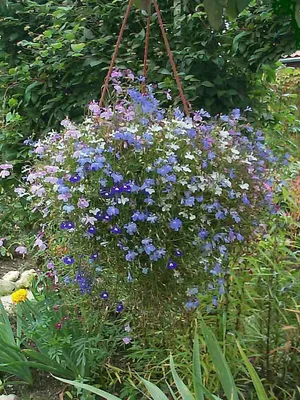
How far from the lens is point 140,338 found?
6.48 feet

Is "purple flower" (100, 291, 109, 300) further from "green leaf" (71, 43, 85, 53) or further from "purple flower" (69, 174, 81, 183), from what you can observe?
"green leaf" (71, 43, 85, 53)

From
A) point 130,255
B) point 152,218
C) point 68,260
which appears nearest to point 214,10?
point 152,218

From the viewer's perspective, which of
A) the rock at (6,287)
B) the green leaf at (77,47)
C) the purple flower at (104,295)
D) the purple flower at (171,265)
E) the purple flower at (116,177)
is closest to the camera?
the purple flower at (116,177)

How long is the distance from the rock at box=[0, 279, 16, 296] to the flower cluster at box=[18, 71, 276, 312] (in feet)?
5.30

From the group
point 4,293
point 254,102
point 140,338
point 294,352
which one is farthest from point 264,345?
point 4,293

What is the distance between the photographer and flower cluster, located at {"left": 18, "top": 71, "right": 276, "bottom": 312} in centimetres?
150

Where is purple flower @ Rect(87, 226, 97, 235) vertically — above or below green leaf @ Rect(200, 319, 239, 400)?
above

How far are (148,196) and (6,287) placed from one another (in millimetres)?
1979

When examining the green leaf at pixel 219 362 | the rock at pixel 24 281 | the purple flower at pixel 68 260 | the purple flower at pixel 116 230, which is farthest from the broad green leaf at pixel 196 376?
the rock at pixel 24 281

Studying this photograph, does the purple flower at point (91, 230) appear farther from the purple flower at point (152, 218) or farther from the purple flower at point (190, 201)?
the purple flower at point (190, 201)

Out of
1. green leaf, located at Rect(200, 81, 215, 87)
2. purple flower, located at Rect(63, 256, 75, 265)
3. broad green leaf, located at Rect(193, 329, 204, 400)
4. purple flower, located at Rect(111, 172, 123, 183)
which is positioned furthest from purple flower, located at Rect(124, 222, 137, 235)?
green leaf, located at Rect(200, 81, 215, 87)

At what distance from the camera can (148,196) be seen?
1.52m

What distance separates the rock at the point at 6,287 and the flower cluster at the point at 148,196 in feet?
5.30

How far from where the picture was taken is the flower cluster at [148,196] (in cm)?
150
